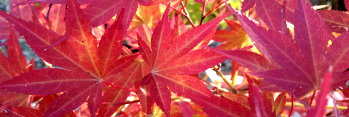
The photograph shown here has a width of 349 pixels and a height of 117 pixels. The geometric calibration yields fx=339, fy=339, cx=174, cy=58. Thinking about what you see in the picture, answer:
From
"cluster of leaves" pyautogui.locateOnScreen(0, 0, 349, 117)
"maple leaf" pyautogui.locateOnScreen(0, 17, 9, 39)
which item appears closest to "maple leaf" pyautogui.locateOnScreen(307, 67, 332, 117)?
"cluster of leaves" pyautogui.locateOnScreen(0, 0, 349, 117)

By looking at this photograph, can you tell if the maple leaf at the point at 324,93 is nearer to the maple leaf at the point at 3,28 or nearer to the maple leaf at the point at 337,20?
the maple leaf at the point at 337,20

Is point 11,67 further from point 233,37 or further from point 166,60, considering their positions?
point 233,37

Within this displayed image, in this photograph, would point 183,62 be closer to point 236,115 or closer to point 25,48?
point 236,115

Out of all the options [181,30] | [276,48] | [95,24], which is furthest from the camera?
[181,30]

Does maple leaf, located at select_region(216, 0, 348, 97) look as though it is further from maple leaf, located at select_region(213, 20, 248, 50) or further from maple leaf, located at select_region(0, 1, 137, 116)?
maple leaf, located at select_region(213, 20, 248, 50)

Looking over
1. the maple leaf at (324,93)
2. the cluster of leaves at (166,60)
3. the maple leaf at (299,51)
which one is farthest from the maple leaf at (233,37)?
the maple leaf at (324,93)

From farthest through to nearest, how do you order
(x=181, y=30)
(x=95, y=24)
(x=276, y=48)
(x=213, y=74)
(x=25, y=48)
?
1. (x=25, y=48)
2. (x=213, y=74)
3. (x=181, y=30)
4. (x=95, y=24)
5. (x=276, y=48)

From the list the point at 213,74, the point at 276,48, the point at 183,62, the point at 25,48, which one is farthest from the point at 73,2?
the point at 25,48

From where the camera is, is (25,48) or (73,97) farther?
(25,48)

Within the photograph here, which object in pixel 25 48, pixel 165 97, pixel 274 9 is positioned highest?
pixel 274 9
